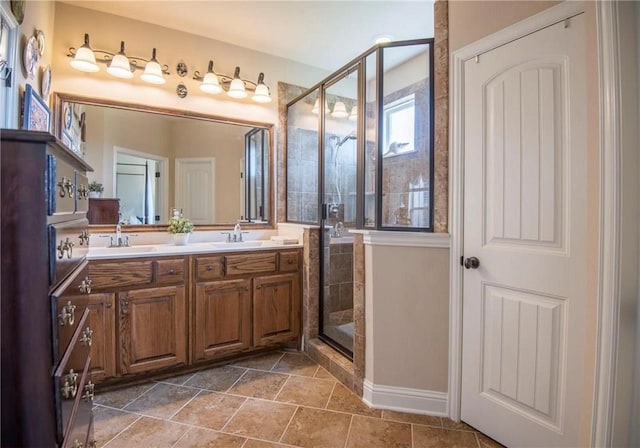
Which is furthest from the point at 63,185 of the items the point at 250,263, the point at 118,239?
the point at 118,239

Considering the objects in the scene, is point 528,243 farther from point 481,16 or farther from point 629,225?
point 481,16

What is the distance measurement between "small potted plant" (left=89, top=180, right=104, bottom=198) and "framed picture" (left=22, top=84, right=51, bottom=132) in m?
0.49

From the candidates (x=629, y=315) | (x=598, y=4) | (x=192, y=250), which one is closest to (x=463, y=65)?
(x=598, y=4)

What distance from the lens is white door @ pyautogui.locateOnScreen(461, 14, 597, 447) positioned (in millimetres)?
1384

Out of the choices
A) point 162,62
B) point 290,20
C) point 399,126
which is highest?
point 290,20

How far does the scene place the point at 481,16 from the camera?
66.1 inches

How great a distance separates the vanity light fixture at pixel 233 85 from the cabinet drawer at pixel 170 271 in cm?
151

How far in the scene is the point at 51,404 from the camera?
2.45ft

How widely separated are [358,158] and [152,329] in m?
1.81

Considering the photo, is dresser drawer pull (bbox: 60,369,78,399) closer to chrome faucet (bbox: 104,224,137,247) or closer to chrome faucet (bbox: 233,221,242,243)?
chrome faucet (bbox: 104,224,137,247)

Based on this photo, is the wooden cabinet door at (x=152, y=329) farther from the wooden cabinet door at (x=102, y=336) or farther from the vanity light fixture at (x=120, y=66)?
the vanity light fixture at (x=120, y=66)

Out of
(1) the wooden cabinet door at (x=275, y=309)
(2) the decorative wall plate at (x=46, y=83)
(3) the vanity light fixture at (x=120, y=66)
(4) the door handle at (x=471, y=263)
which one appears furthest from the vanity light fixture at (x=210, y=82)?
(4) the door handle at (x=471, y=263)

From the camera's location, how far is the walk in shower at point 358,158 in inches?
78.7

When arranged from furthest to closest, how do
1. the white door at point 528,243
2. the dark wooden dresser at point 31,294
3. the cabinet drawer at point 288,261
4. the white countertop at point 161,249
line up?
the cabinet drawer at point 288,261
the white countertop at point 161,249
the white door at point 528,243
the dark wooden dresser at point 31,294
